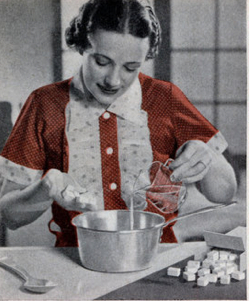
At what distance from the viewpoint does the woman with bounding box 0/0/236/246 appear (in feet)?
2.95

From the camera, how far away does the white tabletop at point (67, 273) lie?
2.33 feet

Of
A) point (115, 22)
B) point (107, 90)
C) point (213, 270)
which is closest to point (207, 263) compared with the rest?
point (213, 270)

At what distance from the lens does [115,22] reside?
873 millimetres

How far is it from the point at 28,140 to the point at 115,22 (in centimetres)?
31

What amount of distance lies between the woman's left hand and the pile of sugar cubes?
6.6 inches

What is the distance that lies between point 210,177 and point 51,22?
48 centimetres

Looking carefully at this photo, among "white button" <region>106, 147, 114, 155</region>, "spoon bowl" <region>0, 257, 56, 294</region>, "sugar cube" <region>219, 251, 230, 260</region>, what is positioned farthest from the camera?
"white button" <region>106, 147, 114, 155</region>

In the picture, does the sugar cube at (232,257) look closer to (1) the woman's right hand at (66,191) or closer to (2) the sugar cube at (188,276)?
(2) the sugar cube at (188,276)

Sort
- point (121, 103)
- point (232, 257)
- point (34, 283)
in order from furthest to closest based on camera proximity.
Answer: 1. point (121, 103)
2. point (232, 257)
3. point (34, 283)

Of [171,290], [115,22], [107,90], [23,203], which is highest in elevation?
[115,22]

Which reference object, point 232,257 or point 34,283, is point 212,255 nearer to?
point 232,257

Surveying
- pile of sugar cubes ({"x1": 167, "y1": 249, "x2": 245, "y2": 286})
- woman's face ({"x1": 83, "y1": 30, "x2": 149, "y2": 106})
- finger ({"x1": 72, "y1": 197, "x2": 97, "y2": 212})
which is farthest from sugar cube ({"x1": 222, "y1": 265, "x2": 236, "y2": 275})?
woman's face ({"x1": 83, "y1": 30, "x2": 149, "y2": 106})

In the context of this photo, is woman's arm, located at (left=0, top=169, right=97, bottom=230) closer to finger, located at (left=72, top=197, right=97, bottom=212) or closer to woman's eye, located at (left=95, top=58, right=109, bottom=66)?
finger, located at (left=72, top=197, right=97, bottom=212)

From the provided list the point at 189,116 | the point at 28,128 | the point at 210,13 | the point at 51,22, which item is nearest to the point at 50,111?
the point at 28,128
